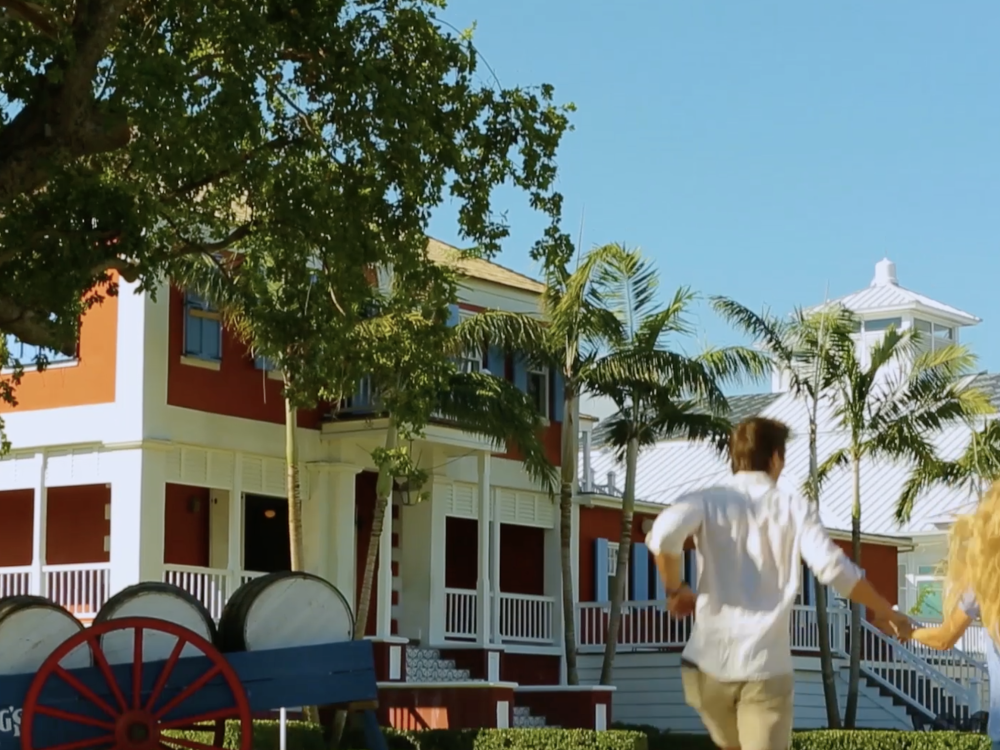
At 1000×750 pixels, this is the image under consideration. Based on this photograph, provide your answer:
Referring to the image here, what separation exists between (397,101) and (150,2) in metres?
2.57

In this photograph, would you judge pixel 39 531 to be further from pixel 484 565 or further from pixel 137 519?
pixel 484 565

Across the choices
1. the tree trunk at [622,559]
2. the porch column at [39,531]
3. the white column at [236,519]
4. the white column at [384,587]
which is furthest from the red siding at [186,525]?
the tree trunk at [622,559]

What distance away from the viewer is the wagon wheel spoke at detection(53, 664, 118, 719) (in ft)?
43.3

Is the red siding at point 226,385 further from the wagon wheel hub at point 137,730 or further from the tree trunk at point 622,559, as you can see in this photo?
the wagon wheel hub at point 137,730

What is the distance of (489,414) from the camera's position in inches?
1054

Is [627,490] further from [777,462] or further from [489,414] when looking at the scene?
[777,462]

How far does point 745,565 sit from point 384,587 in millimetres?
20704

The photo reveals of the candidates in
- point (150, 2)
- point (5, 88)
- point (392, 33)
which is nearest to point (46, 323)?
point (5, 88)

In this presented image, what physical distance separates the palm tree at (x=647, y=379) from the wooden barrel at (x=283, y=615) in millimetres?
14665

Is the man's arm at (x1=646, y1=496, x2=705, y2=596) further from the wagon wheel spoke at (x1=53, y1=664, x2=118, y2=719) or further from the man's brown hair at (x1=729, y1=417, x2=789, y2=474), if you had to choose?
the wagon wheel spoke at (x1=53, y1=664, x2=118, y2=719)

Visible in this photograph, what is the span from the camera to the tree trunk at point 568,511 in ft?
97.0

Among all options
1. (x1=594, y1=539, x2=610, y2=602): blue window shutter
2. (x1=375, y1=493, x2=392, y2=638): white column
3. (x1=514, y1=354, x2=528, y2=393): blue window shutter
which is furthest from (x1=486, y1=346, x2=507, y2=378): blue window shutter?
(x1=594, y1=539, x2=610, y2=602): blue window shutter

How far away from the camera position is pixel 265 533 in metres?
29.4

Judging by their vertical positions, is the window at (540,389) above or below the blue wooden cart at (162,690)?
above
